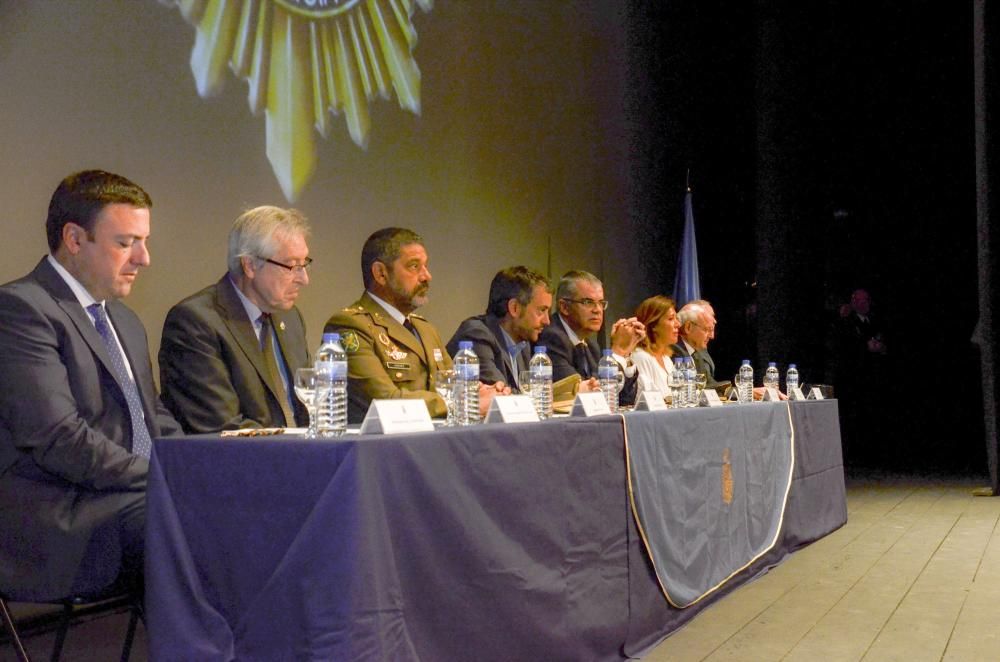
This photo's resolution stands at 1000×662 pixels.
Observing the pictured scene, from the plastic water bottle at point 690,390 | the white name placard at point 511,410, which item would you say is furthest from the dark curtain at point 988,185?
the white name placard at point 511,410

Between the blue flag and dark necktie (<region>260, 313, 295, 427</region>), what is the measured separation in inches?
200

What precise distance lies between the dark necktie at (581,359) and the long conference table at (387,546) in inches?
72.2

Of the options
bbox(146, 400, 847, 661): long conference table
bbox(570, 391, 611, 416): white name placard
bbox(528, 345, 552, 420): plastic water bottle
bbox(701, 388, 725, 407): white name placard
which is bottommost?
bbox(146, 400, 847, 661): long conference table

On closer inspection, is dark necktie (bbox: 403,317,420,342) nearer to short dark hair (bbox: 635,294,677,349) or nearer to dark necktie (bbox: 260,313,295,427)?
dark necktie (bbox: 260,313,295,427)

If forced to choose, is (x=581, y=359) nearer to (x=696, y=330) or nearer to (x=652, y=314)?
(x=652, y=314)

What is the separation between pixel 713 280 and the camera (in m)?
8.81

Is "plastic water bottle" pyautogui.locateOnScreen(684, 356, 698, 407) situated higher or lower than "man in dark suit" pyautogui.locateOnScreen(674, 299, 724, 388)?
lower

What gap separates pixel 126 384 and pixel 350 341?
786mm

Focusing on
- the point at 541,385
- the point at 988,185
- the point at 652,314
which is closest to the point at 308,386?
the point at 541,385

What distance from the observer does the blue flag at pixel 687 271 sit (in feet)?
23.7

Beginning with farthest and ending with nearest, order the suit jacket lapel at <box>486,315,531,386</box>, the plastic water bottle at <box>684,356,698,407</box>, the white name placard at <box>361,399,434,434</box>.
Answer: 1. the suit jacket lapel at <box>486,315,531,386</box>
2. the plastic water bottle at <box>684,356,698,407</box>
3. the white name placard at <box>361,399,434,434</box>

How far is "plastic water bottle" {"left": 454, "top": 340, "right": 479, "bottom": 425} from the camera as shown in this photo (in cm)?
205

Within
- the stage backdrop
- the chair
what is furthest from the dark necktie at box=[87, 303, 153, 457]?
the stage backdrop

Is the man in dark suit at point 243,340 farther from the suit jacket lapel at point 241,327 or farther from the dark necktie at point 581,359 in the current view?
the dark necktie at point 581,359
